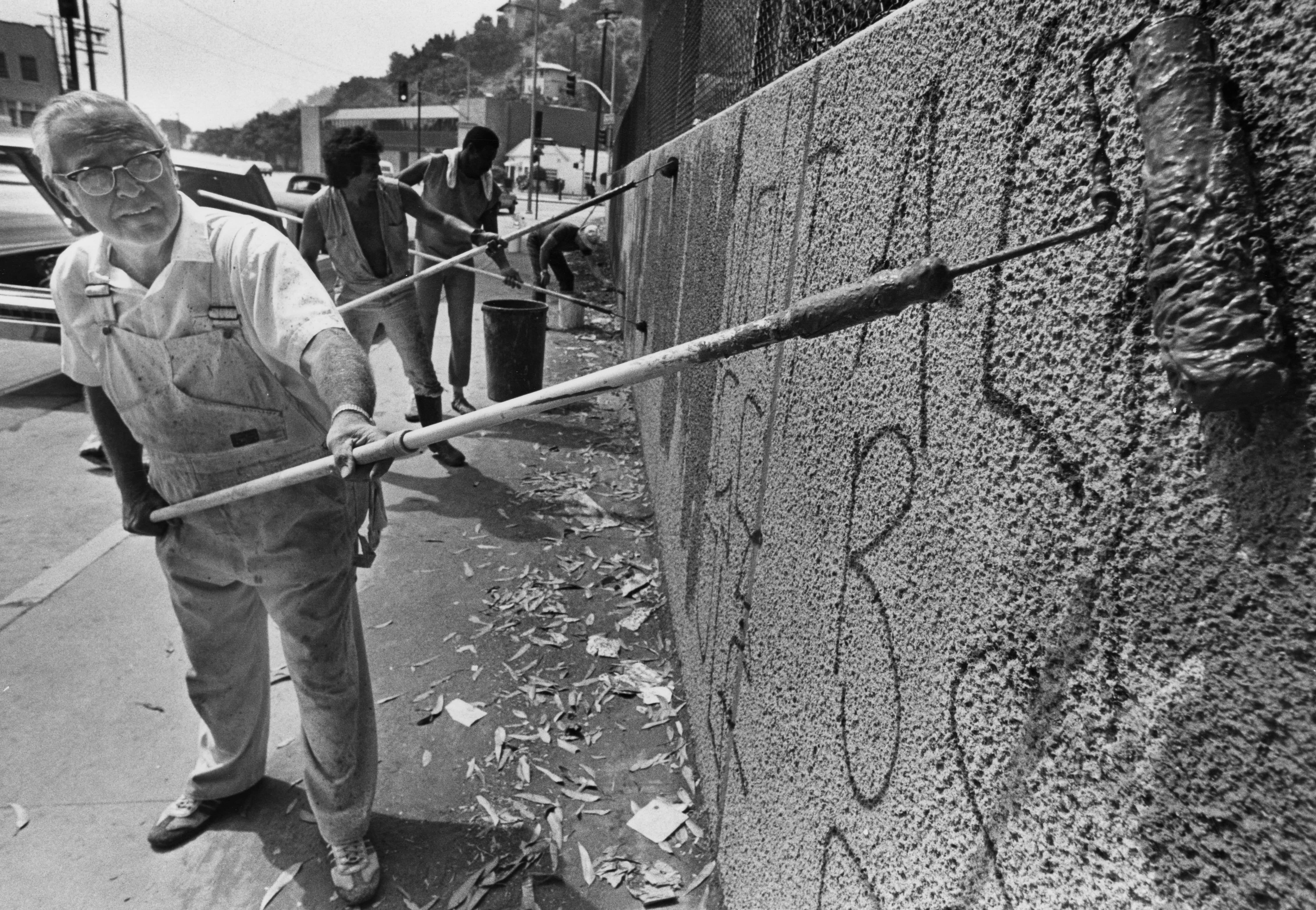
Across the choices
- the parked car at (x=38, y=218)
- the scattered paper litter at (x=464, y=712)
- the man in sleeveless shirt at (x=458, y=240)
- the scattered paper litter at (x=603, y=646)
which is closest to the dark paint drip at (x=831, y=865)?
the scattered paper litter at (x=464, y=712)

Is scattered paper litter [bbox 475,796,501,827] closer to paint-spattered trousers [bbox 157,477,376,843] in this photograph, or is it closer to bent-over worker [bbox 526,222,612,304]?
paint-spattered trousers [bbox 157,477,376,843]

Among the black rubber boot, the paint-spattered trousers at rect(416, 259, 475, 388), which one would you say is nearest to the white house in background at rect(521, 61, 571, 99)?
the paint-spattered trousers at rect(416, 259, 475, 388)

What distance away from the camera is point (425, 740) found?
3.59 meters

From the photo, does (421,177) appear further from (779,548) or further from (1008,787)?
(1008,787)

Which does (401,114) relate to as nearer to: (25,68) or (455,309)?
(25,68)

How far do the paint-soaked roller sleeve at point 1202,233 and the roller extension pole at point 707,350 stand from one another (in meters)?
0.29

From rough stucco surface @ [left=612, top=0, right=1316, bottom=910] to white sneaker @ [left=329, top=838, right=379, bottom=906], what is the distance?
1.38 m

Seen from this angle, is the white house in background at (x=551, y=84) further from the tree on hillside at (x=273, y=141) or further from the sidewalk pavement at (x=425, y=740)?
the sidewalk pavement at (x=425, y=740)

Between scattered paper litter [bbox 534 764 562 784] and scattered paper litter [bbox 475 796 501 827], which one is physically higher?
scattered paper litter [bbox 534 764 562 784]

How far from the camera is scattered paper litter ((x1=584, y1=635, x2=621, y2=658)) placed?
429 cm

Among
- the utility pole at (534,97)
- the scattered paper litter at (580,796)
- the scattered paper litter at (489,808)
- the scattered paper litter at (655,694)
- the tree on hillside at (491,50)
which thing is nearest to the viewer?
the scattered paper litter at (489,808)

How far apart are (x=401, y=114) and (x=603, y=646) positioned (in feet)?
361

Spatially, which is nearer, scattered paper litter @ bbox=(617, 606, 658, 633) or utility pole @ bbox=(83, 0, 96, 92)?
scattered paper litter @ bbox=(617, 606, 658, 633)

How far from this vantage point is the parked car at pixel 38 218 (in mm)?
7594
